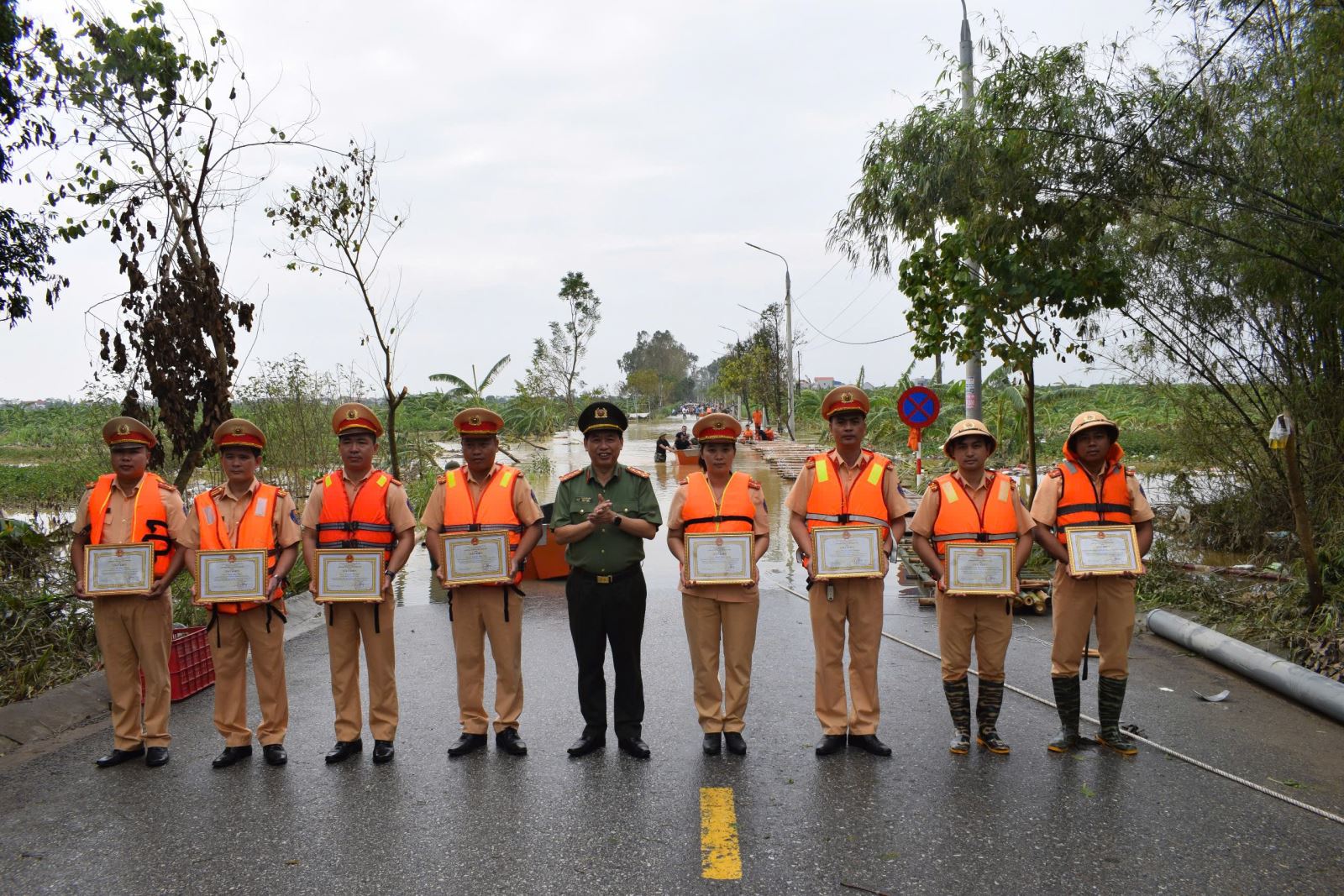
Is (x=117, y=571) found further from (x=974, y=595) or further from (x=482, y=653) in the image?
(x=974, y=595)

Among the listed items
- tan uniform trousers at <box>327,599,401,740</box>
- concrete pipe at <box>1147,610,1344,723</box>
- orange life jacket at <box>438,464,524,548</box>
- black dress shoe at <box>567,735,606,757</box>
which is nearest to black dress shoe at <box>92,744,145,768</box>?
tan uniform trousers at <box>327,599,401,740</box>

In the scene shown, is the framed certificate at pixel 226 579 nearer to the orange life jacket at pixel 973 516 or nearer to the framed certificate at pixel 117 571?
the framed certificate at pixel 117 571

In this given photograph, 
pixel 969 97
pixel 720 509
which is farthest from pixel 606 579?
pixel 969 97

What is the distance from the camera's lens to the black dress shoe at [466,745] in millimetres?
5523

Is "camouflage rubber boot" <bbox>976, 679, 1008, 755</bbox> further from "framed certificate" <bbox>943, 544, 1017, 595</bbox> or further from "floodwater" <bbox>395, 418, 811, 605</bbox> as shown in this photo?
"floodwater" <bbox>395, 418, 811, 605</bbox>

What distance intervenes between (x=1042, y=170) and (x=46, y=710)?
336 inches

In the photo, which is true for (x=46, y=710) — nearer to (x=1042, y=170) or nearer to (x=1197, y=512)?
(x=1042, y=170)

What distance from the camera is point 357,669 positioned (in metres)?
5.61

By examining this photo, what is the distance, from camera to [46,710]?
6.48 metres

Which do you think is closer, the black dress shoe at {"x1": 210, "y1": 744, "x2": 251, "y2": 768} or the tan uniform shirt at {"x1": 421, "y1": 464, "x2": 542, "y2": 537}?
the black dress shoe at {"x1": 210, "y1": 744, "x2": 251, "y2": 768}

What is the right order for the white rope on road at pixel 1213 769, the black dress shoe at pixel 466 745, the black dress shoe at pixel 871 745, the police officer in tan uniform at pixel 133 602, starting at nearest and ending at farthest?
the white rope on road at pixel 1213 769, the black dress shoe at pixel 871 745, the black dress shoe at pixel 466 745, the police officer in tan uniform at pixel 133 602

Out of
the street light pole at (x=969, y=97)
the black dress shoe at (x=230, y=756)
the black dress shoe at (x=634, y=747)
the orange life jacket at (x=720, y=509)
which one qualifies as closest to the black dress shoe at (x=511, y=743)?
the black dress shoe at (x=634, y=747)

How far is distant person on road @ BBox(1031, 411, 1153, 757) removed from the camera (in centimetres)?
543

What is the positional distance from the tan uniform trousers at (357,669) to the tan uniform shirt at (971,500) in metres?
3.02
